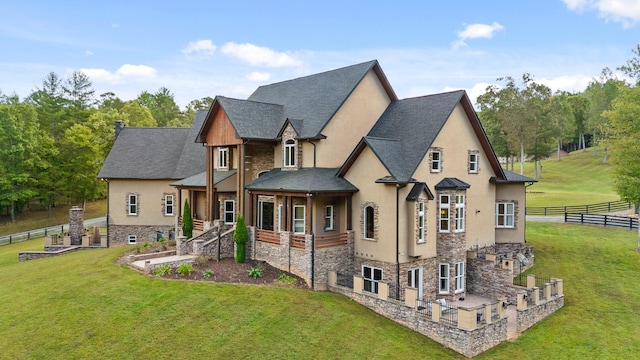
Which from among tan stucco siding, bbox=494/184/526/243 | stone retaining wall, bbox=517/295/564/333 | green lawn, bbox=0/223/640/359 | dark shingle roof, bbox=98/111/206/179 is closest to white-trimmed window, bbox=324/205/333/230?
green lawn, bbox=0/223/640/359

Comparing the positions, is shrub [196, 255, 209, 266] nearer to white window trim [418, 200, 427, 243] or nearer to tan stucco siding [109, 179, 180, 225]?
white window trim [418, 200, 427, 243]

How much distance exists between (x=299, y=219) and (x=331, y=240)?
7.15 feet

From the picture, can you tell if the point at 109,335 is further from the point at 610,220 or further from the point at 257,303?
the point at 610,220

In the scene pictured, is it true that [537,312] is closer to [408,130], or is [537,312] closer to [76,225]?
[408,130]

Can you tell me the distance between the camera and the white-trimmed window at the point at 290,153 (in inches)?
896

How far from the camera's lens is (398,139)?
21406 millimetres

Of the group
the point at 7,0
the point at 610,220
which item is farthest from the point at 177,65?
the point at 610,220

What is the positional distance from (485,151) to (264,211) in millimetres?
13047

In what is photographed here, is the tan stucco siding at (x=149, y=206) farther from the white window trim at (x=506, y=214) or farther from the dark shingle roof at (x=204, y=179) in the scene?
the white window trim at (x=506, y=214)

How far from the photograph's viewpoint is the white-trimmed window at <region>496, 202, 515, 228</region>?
83.2ft

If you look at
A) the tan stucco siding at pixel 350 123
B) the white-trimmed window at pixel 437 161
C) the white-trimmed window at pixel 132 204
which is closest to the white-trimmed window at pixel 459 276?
the white-trimmed window at pixel 437 161

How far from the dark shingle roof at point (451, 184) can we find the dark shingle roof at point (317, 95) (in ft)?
21.7

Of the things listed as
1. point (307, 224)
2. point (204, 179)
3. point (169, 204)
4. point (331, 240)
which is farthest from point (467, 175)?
point (169, 204)

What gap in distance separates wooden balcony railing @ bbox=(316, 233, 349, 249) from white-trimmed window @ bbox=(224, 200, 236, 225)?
7.19m
